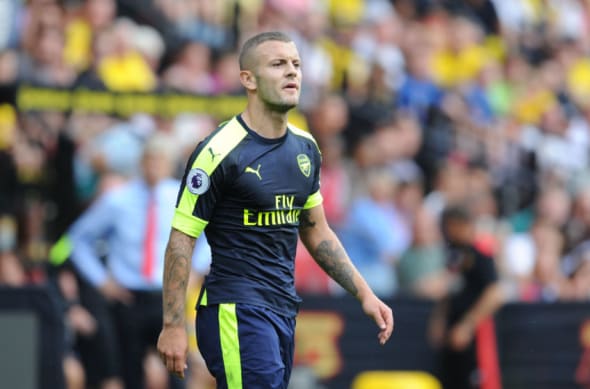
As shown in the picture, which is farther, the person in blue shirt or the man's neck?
the person in blue shirt

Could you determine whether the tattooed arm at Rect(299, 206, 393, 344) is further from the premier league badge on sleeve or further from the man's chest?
the premier league badge on sleeve

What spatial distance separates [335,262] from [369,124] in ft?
27.3

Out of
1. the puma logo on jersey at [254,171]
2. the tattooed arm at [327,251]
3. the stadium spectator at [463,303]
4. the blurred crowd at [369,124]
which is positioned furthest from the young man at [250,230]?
the stadium spectator at [463,303]

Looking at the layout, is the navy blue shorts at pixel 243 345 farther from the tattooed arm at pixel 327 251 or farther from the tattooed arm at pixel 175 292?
the tattooed arm at pixel 327 251

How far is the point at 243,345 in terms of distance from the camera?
6422 mm

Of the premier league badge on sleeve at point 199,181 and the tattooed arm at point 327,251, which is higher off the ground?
the premier league badge on sleeve at point 199,181

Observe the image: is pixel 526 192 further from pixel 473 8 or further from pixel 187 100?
pixel 187 100

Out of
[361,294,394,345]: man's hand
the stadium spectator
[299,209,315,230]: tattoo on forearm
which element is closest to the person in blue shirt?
the stadium spectator

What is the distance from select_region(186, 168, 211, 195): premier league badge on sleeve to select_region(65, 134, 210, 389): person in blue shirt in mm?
4418

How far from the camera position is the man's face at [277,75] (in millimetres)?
6535

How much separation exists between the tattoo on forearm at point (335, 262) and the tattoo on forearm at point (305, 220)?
0.39 ft

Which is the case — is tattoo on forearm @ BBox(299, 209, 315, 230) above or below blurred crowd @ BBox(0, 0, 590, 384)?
below

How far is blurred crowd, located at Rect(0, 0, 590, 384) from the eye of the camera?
38.2ft

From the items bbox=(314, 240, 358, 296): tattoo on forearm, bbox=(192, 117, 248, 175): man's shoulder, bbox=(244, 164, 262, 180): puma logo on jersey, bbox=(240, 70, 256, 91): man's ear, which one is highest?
bbox=(240, 70, 256, 91): man's ear
